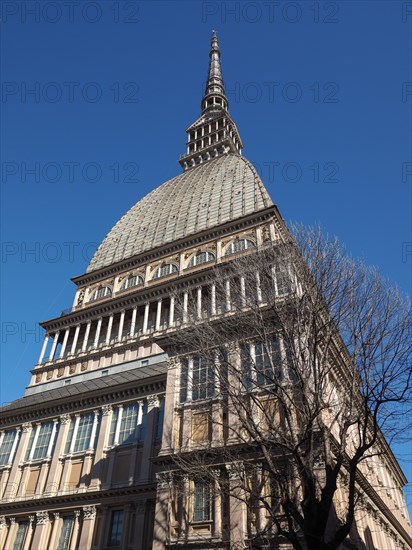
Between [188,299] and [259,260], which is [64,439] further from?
[259,260]

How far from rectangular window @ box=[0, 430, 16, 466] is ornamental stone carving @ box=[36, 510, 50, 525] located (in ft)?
22.6

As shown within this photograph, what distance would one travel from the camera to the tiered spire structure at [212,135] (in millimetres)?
84250

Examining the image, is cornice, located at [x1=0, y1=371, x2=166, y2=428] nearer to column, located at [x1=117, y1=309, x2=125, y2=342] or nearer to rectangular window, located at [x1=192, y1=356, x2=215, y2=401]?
rectangular window, located at [x1=192, y1=356, x2=215, y2=401]

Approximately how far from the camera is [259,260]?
810 inches

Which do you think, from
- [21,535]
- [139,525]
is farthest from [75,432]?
[139,525]

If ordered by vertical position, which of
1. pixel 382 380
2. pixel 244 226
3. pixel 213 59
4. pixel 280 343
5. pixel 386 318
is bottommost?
pixel 382 380

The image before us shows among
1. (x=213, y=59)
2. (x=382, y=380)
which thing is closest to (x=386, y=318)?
(x=382, y=380)

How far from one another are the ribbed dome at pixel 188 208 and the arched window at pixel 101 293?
16.2 ft

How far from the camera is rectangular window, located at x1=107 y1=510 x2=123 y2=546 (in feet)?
93.9

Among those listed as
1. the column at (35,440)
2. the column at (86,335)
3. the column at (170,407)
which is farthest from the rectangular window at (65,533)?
the column at (86,335)

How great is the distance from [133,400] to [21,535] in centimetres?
1214

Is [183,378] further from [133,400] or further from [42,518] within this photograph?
[42,518]

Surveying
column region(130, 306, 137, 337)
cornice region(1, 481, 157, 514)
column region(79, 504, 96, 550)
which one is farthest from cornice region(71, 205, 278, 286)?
column region(79, 504, 96, 550)

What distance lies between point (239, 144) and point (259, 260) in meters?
75.0
